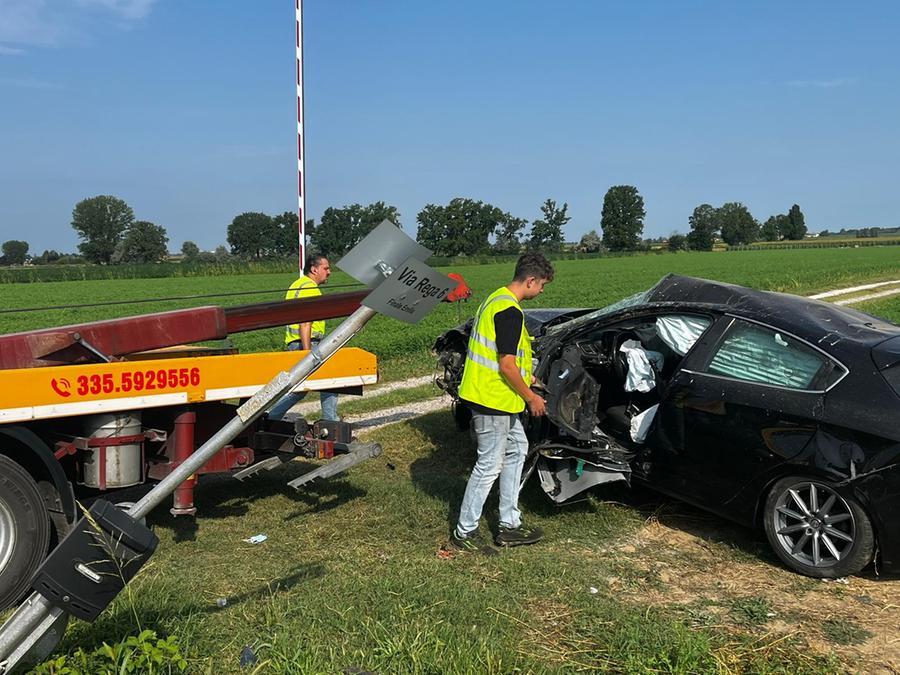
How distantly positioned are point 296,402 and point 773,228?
148209 millimetres

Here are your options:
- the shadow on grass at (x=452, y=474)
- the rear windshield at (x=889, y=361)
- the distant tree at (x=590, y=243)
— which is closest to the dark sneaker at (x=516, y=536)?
the shadow on grass at (x=452, y=474)

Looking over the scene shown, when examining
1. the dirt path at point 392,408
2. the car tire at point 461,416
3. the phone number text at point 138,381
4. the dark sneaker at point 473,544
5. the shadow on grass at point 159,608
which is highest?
the phone number text at point 138,381

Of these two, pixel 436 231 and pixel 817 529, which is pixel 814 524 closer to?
pixel 817 529

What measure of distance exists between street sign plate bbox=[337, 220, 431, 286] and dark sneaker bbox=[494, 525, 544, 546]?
3.15 m

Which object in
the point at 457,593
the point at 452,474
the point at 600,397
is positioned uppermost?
the point at 600,397

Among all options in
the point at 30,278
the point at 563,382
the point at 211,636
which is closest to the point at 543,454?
the point at 563,382

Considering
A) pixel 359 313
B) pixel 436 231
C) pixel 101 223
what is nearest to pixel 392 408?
pixel 359 313

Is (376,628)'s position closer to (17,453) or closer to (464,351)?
(17,453)

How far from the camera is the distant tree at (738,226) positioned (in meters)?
129

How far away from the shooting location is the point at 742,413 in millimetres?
5246

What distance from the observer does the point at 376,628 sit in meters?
4.07

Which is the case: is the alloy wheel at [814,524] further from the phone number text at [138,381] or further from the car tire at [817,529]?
the phone number text at [138,381]

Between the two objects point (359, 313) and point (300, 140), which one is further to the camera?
point (300, 140)

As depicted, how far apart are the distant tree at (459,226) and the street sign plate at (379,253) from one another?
220 feet
